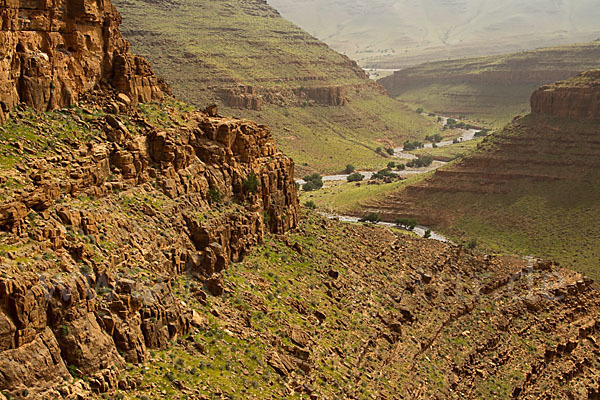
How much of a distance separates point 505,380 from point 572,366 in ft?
29.1

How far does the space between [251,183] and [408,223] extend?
70.3m

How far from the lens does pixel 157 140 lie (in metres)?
44.7

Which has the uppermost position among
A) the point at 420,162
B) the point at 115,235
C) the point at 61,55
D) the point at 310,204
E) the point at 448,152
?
the point at 61,55

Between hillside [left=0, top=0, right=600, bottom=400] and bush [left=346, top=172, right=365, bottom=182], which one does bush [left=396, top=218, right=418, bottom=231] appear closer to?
bush [left=346, top=172, right=365, bottom=182]

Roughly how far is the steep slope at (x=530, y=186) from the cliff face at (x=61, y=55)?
233 ft

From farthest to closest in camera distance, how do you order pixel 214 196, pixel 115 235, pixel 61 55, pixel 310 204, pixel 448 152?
pixel 448 152
pixel 310 204
pixel 214 196
pixel 61 55
pixel 115 235

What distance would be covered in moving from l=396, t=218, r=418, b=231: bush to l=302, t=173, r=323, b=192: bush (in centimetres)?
2908

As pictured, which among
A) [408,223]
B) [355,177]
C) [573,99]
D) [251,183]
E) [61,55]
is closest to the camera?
[61,55]

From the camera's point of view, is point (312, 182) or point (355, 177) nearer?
point (312, 182)

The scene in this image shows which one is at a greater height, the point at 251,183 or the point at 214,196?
the point at 251,183

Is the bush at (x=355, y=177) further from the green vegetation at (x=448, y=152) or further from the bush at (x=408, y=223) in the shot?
the bush at (x=408, y=223)

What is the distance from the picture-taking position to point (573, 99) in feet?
402

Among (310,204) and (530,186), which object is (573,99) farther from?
(310,204)

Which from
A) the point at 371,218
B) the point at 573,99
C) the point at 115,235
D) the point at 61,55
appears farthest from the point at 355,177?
the point at 115,235
